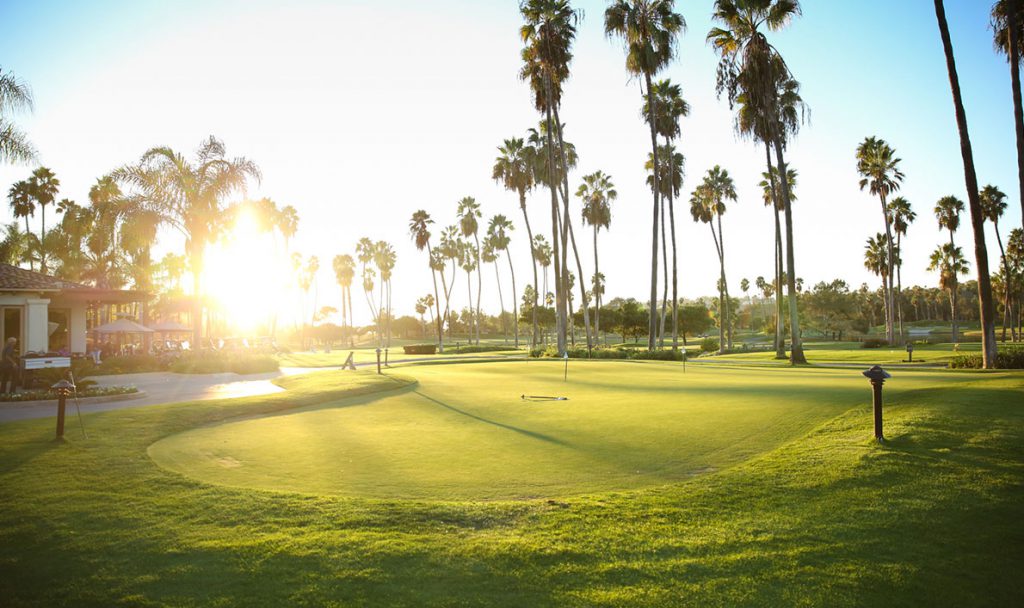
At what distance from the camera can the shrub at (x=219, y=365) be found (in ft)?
88.9

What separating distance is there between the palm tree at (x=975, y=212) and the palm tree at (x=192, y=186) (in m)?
33.7

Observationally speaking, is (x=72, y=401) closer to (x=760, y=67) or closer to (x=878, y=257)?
(x=760, y=67)

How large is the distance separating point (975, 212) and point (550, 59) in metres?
25.5

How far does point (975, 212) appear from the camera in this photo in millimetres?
20297

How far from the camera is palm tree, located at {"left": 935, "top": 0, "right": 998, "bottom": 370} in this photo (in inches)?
785

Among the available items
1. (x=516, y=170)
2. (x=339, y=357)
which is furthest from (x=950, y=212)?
(x=339, y=357)

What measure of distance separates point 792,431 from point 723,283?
49.0 metres

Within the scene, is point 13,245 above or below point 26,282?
above

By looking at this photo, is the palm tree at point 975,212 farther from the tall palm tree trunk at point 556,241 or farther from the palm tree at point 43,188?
the palm tree at point 43,188

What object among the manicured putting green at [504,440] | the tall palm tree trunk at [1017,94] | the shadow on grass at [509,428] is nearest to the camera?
the manicured putting green at [504,440]

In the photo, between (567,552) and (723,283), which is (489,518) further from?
(723,283)

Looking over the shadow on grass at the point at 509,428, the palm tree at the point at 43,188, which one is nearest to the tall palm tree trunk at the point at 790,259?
the shadow on grass at the point at 509,428

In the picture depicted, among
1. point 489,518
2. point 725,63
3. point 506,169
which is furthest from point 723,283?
point 489,518

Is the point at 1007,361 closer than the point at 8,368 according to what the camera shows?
No
